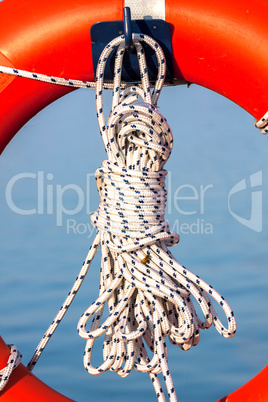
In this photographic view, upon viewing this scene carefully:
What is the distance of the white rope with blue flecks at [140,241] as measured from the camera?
5.13 feet

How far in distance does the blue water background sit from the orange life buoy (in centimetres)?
114

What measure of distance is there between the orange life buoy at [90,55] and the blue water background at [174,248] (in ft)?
3.75

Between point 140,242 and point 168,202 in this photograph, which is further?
point 168,202

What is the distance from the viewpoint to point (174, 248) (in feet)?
12.2

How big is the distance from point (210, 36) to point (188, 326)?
0.56 m

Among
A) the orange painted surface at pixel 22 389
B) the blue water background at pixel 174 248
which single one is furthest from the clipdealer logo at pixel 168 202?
the orange painted surface at pixel 22 389

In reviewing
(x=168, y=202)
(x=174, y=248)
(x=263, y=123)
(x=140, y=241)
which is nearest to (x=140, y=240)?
(x=140, y=241)

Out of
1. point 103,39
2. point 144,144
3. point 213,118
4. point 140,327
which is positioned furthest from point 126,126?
point 213,118

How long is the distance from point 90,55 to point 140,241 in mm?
385

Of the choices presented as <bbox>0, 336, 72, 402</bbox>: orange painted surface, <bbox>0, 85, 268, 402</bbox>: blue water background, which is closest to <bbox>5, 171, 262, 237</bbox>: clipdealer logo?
<bbox>0, 85, 268, 402</bbox>: blue water background

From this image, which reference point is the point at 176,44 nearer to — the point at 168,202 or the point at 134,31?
the point at 134,31

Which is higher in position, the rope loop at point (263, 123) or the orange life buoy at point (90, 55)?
the orange life buoy at point (90, 55)

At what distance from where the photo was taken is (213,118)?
4.82m

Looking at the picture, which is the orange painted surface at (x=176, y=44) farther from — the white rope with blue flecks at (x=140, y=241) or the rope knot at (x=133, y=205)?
the rope knot at (x=133, y=205)
